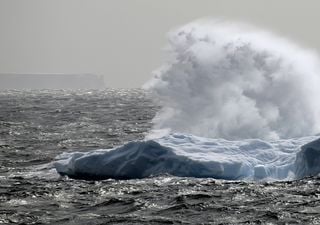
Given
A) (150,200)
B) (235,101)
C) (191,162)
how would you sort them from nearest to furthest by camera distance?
1. (150,200)
2. (191,162)
3. (235,101)

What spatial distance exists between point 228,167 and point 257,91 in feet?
32.6

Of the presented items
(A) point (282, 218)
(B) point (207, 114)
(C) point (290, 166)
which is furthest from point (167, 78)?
(A) point (282, 218)

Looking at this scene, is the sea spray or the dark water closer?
the dark water

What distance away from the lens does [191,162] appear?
17.7 meters

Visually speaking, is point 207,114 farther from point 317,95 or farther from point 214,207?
point 214,207

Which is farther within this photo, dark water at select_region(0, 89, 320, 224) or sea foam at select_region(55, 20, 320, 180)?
sea foam at select_region(55, 20, 320, 180)

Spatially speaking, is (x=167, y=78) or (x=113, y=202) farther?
(x=167, y=78)

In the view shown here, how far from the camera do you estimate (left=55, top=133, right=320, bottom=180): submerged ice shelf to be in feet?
57.6

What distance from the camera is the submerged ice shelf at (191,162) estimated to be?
691 inches

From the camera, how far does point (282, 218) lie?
11961mm

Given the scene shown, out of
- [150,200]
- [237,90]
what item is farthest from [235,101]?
[150,200]

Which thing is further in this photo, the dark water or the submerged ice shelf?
the submerged ice shelf

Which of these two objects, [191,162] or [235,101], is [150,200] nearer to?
[191,162]

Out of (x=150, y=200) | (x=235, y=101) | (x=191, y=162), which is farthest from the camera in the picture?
(x=235, y=101)
